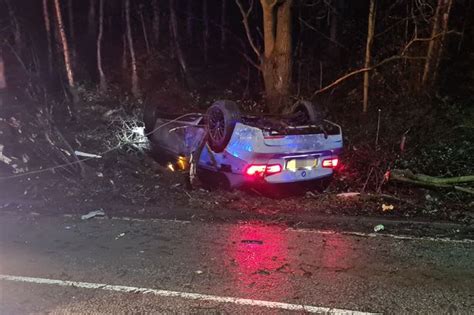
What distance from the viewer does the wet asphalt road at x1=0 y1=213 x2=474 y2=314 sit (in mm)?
4066

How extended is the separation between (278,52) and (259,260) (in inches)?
240

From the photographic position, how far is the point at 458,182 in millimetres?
7348

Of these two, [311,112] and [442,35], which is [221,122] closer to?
[311,112]

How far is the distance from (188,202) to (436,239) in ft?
11.9

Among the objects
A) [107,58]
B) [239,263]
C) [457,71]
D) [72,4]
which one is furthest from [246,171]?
[72,4]

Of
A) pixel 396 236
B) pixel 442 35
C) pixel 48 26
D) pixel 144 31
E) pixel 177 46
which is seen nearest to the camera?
pixel 396 236

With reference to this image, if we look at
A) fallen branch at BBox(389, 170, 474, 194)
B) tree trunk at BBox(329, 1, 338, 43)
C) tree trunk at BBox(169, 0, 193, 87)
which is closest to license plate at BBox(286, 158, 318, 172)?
fallen branch at BBox(389, 170, 474, 194)

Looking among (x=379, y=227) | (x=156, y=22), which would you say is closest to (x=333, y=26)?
(x=156, y=22)

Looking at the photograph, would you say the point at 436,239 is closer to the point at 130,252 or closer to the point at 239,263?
the point at 239,263

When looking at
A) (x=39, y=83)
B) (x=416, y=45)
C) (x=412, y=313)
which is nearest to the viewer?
(x=412, y=313)

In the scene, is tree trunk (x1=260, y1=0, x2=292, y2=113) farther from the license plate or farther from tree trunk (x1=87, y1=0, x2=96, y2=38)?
tree trunk (x1=87, y1=0, x2=96, y2=38)

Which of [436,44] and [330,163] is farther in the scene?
[436,44]

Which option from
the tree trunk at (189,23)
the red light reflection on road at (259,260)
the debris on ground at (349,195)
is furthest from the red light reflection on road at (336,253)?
the tree trunk at (189,23)

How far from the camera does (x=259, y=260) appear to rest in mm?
5059
